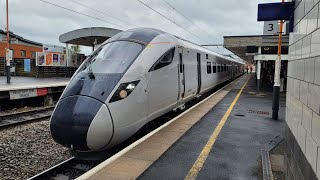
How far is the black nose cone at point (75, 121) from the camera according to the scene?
5.51 m

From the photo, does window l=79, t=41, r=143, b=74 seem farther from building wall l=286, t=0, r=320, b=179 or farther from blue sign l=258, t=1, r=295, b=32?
building wall l=286, t=0, r=320, b=179

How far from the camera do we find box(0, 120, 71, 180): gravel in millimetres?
6429

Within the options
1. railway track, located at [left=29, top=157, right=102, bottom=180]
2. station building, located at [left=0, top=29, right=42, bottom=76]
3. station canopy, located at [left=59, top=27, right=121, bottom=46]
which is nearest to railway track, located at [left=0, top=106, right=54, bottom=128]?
railway track, located at [left=29, top=157, right=102, bottom=180]

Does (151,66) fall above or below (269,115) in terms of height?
above

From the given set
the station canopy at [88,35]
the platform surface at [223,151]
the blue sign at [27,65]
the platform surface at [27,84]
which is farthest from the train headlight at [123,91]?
the blue sign at [27,65]

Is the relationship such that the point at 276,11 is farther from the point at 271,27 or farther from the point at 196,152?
the point at 271,27

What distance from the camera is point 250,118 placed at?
31.6 ft

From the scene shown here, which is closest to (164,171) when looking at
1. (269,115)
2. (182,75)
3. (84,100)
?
(84,100)

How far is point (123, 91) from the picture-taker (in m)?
6.08

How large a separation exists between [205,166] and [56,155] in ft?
13.8

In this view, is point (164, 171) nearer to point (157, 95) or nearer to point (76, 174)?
point (76, 174)

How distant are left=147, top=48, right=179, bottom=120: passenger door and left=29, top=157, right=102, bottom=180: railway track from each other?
1784 mm

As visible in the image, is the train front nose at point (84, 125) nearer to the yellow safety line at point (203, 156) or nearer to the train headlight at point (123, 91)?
the train headlight at point (123, 91)

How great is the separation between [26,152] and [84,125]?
2967mm
